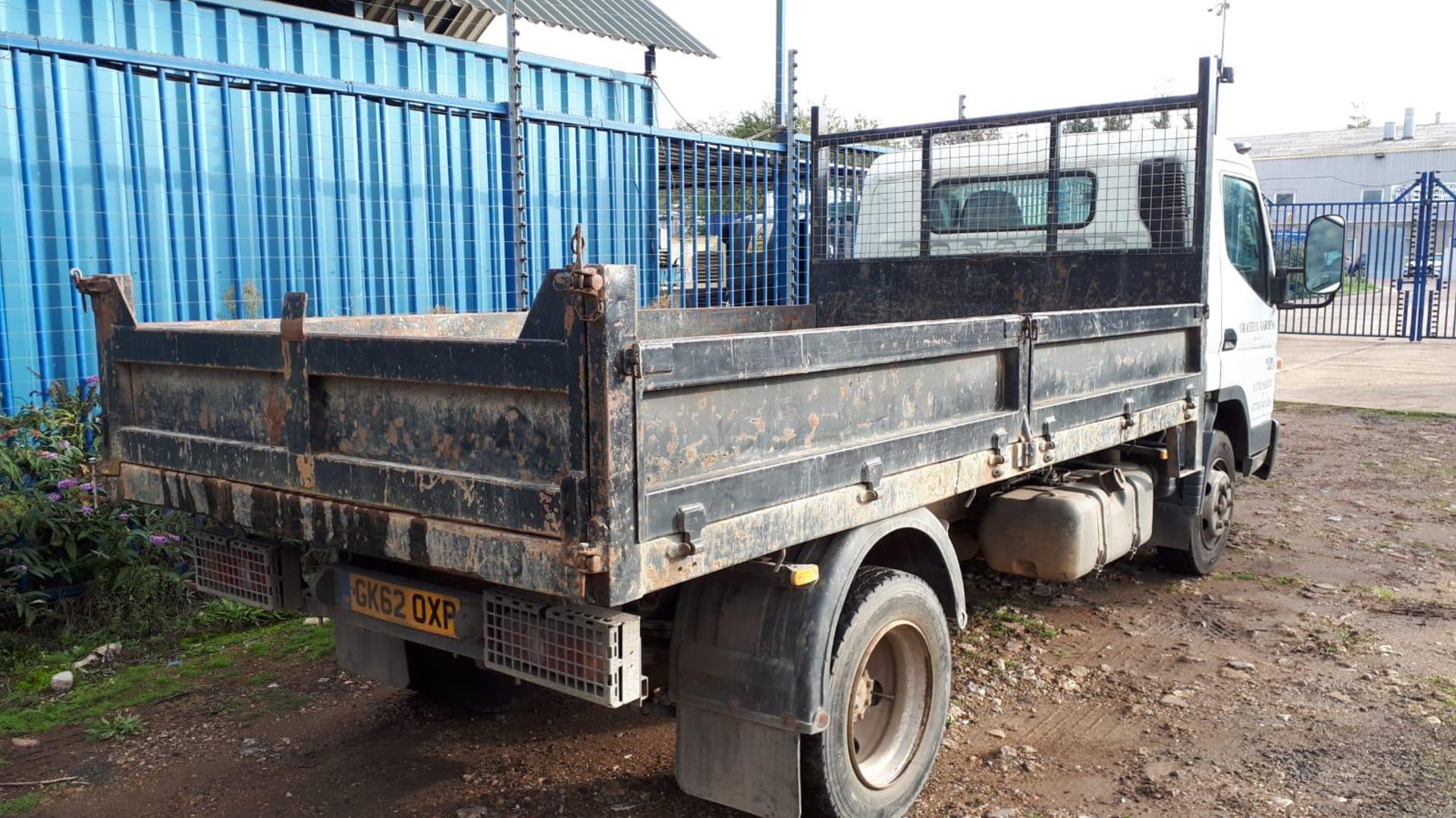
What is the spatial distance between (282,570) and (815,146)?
4.07 meters

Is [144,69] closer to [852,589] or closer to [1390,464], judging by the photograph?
[852,589]

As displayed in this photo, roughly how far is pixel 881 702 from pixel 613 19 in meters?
7.77

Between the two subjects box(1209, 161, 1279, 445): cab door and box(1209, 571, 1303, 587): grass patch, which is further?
box(1209, 571, 1303, 587): grass patch

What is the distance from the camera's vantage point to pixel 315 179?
6.59 metres

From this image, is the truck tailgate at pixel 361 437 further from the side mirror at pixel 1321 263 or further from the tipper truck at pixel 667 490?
the side mirror at pixel 1321 263

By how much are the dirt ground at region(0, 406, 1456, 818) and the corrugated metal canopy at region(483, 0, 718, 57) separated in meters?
5.79

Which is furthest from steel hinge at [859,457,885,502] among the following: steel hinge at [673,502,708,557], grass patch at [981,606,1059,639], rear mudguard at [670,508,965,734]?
grass patch at [981,606,1059,639]

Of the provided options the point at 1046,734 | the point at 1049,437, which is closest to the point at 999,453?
the point at 1049,437

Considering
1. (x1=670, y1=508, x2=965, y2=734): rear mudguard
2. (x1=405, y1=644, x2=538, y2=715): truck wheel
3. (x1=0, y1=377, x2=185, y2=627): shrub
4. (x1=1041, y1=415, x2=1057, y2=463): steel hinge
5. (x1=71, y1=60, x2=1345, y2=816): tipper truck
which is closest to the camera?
(x1=71, y1=60, x2=1345, y2=816): tipper truck

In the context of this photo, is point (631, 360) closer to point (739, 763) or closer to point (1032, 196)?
point (739, 763)

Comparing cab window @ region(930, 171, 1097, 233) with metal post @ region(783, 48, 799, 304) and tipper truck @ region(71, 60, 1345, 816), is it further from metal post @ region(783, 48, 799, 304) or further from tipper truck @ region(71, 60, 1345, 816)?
metal post @ region(783, 48, 799, 304)

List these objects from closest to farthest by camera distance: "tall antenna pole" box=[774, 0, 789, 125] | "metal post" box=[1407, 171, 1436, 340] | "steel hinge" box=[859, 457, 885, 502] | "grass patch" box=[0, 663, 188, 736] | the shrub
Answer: "steel hinge" box=[859, 457, 885, 502], "grass patch" box=[0, 663, 188, 736], the shrub, "tall antenna pole" box=[774, 0, 789, 125], "metal post" box=[1407, 171, 1436, 340]

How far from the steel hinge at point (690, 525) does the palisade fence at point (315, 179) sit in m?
4.46

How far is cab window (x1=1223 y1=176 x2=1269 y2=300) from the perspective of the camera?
5.53 meters
